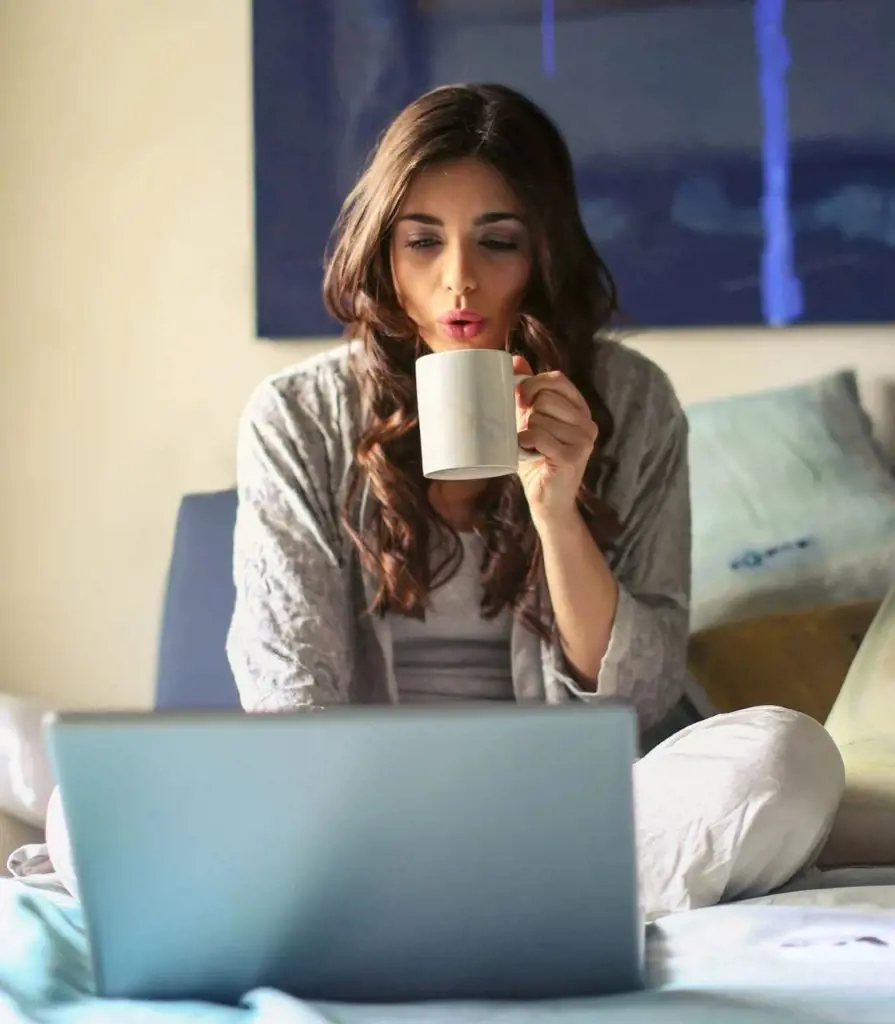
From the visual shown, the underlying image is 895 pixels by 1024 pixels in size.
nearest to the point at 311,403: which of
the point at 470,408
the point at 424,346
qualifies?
the point at 424,346

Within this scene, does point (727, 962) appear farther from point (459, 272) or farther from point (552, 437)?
point (459, 272)

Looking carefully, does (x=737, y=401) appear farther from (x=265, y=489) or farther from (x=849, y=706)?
(x=265, y=489)

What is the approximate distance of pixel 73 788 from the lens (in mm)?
667

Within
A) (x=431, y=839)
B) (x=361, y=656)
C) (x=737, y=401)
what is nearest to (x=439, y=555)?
(x=361, y=656)

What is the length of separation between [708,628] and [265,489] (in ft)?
1.89

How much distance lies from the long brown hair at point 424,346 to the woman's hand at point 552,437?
12 centimetres

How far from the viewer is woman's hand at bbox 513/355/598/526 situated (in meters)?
1.23

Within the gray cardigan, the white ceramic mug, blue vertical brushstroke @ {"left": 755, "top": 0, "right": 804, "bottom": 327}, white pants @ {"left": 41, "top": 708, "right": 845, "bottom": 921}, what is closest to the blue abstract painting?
blue vertical brushstroke @ {"left": 755, "top": 0, "right": 804, "bottom": 327}

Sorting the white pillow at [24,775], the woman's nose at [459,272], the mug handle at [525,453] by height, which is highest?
the woman's nose at [459,272]

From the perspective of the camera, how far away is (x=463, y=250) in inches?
54.6

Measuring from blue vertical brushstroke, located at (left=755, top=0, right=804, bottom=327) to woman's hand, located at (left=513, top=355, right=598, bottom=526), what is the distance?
33.4 inches

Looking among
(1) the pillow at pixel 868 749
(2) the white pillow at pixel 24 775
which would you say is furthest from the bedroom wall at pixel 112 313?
(1) the pillow at pixel 868 749

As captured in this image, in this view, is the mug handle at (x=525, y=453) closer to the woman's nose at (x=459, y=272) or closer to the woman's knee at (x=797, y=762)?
the woman's nose at (x=459, y=272)

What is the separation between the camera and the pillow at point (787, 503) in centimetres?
171
